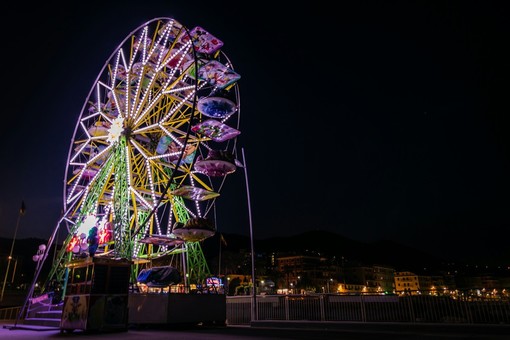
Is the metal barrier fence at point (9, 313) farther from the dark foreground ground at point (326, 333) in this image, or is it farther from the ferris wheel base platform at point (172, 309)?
the ferris wheel base platform at point (172, 309)

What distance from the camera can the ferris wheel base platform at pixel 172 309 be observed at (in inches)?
658

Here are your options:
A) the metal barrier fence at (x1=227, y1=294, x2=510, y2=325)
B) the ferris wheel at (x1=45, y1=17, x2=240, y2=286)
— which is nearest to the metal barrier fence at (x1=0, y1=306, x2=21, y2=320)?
the ferris wheel at (x1=45, y1=17, x2=240, y2=286)

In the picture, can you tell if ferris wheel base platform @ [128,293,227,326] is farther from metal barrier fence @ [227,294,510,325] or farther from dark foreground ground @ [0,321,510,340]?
metal barrier fence @ [227,294,510,325]

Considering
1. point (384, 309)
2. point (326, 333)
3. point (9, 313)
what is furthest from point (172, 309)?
point (9, 313)

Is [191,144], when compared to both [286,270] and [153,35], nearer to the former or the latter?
[153,35]

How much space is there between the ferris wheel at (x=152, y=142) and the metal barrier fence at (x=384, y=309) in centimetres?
616

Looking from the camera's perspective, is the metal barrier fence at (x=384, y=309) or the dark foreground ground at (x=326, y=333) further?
the metal barrier fence at (x=384, y=309)

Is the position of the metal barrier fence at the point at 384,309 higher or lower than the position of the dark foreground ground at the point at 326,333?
higher

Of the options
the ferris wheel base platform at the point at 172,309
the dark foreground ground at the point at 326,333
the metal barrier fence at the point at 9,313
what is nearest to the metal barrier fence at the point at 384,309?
the dark foreground ground at the point at 326,333

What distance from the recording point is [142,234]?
24203 mm

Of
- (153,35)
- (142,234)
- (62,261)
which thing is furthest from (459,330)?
(153,35)

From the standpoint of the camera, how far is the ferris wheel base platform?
54.9ft

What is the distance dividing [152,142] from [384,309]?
1715cm

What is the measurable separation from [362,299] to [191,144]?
1474cm
